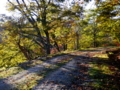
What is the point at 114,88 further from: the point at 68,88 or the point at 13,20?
the point at 13,20

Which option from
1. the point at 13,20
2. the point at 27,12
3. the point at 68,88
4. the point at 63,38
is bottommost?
the point at 68,88

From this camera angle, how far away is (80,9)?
12.0 metres

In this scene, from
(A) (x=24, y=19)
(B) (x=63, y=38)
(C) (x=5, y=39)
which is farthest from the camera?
(B) (x=63, y=38)

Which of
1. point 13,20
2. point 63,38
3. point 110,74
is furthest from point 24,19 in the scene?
point 110,74

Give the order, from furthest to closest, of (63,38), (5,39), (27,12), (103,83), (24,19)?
1. (63,38)
2. (5,39)
3. (24,19)
4. (27,12)
5. (103,83)

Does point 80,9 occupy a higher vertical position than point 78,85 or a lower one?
higher

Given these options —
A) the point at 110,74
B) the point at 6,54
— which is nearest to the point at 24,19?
the point at 6,54

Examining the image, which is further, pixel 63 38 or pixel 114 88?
pixel 63 38

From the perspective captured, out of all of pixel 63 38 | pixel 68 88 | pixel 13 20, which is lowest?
pixel 68 88

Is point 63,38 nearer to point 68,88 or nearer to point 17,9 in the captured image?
point 17,9

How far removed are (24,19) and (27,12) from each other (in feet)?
4.47

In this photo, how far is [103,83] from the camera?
5.04 metres

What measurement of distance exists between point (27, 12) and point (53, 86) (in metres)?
9.60

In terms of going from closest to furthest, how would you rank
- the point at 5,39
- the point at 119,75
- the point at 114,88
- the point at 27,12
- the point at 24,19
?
the point at 114,88 → the point at 119,75 → the point at 27,12 → the point at 24,19 → the point at 5,39
